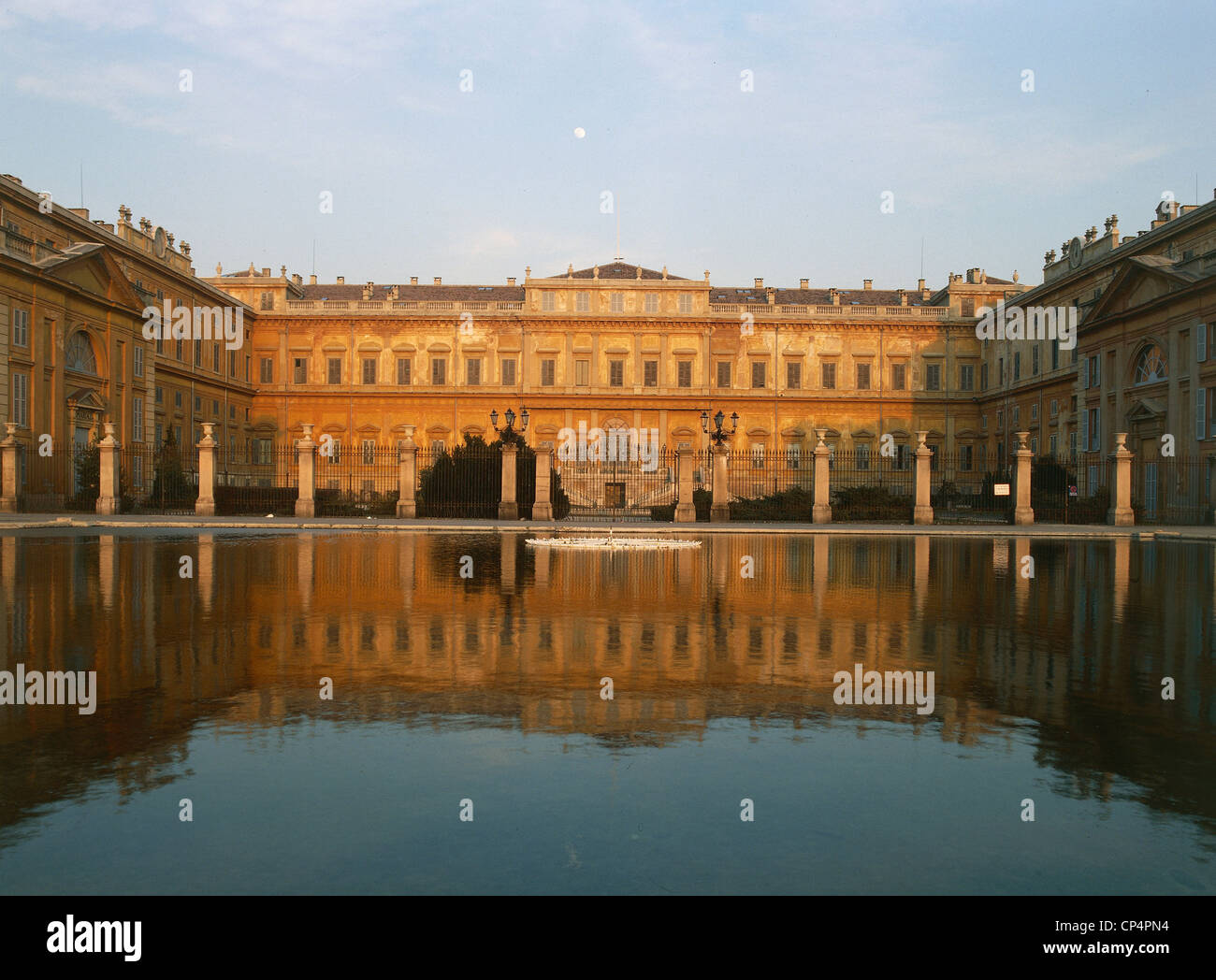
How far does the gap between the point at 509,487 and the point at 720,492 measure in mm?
6464

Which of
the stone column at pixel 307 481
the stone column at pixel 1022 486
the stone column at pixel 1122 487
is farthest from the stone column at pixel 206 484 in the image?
the stone column at pixel 1122 487

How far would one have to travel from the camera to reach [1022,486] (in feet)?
95.1

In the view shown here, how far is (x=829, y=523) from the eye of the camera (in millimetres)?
28172

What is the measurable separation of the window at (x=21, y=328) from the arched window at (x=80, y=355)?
290 cm

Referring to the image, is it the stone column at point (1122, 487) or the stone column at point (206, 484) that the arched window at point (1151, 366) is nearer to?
the stone column at point (1122, 487)

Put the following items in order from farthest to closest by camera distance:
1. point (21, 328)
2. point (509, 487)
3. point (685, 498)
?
point (21, 328)
point (685, 498)
point (509, 487)

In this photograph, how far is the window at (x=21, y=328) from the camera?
2977 cm

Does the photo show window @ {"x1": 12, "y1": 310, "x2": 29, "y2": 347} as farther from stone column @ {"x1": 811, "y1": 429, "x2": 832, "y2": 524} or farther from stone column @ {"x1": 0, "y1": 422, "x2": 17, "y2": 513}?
stone column @ {"x1": 811, "y1": 429, "x2": 832, "y2": 524}

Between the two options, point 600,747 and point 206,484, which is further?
point 206,484

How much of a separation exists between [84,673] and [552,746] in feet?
10.9

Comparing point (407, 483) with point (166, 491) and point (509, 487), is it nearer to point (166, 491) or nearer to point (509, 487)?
point (509, 487)

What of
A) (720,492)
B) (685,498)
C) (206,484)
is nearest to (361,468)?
(206,484)

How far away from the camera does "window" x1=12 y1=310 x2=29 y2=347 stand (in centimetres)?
2977

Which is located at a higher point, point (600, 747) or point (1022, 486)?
point (1022, 486)
